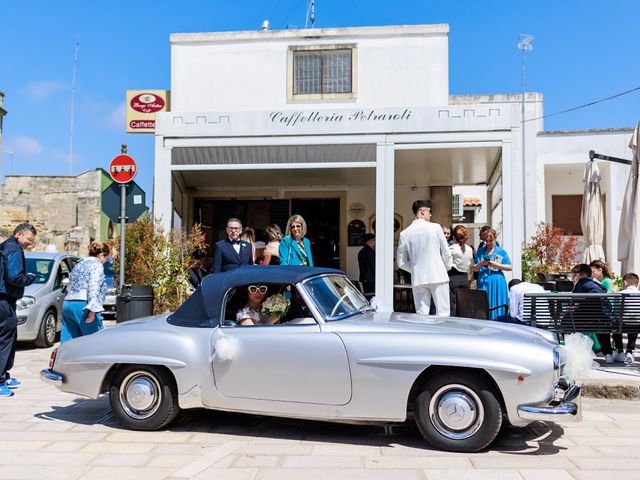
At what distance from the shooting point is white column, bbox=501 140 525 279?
971cm

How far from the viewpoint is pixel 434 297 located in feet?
24.9

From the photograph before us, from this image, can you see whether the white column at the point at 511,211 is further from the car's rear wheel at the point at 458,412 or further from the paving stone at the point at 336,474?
the paving stone at the point at 336,474

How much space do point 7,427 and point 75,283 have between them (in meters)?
2.27

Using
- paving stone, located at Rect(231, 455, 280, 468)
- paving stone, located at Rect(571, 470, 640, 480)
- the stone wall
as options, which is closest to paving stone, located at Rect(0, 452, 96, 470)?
paving stone, located at Rect(231, 455, 280, 468)

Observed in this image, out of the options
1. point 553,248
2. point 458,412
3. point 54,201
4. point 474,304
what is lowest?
Answer: point 458,412

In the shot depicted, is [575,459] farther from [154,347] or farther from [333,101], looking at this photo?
[333,101]

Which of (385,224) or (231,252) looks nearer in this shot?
(231,252)

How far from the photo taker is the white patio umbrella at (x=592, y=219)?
1353cm

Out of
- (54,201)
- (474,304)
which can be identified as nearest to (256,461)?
(474,304)

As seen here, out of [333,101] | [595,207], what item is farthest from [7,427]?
[595,207]

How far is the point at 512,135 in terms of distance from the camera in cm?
998

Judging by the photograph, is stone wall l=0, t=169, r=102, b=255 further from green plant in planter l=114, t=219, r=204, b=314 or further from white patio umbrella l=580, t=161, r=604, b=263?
white patio umbrella l=580, t=161, r=604, b=263

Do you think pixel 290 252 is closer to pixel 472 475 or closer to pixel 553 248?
pixel 472 475

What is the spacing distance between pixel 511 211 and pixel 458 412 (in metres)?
6.07
